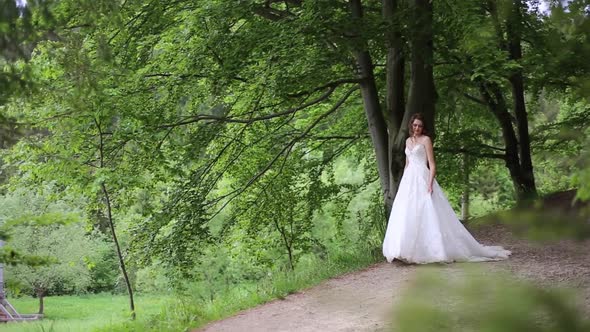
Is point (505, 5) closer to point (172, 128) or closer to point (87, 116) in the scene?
point (87, 116)

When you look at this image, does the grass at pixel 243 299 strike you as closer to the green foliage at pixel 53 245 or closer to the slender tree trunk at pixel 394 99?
the slender tree trunk at pixel 394 99

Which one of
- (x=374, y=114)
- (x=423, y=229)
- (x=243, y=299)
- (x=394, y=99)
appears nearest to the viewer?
(x=423, y=229)

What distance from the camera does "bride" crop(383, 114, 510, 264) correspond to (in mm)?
9422

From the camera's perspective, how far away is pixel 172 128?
38.9ft

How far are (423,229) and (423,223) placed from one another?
0.09m

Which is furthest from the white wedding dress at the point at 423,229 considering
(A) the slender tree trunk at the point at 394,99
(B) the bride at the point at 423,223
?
(A) the slender tree trunk at the point at 394,99

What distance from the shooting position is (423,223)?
965cm

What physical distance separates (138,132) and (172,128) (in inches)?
32.2

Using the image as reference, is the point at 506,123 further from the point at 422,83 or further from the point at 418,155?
the point at 418,155

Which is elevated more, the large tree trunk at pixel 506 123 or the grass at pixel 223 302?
the large tree trunk at pixel 506 123

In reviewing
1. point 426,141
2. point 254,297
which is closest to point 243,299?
point 254,297

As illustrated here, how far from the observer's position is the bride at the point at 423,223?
9.42 metres

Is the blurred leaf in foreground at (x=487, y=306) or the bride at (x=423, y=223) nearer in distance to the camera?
the blurred leaf in foreground at (x=487, y=306)

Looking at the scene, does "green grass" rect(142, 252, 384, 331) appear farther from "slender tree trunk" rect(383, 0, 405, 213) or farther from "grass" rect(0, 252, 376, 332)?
"slender tree trunk" rect(383, 0, 405, 213)
